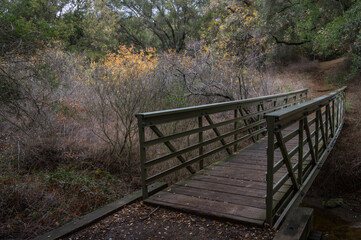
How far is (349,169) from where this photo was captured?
840 cm

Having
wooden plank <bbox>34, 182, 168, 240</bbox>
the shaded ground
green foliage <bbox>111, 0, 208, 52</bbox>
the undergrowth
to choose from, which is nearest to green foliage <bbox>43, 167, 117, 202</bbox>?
the undergrowth

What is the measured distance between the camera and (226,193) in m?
3.95

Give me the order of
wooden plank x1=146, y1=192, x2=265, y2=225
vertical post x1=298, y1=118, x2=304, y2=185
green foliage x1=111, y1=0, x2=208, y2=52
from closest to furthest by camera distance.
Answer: wooden plank x1=146, y1=192, x2=265, y2=225 → vertical post x1=298, y1=118, x2=304, y2=185 → green foliage x1=111, y1=0, x2=208, y2=52

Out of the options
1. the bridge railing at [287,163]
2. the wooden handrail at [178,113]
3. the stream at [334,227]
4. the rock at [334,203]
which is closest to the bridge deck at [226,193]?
the bridge railing at [287,163]

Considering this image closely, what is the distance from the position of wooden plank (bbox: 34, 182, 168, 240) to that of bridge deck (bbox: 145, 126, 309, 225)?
0.17 meters

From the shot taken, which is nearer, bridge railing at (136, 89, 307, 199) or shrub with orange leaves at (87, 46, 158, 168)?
bridge railing at (136, 89, 307, 199)

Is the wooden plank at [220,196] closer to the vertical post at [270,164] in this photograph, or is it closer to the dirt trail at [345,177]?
the vertical post at [270,164]

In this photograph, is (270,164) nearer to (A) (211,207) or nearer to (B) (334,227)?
(A) (211,207)

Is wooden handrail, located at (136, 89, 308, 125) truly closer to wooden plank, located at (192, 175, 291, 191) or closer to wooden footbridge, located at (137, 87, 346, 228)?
wooden footbridge, located at (137, 87, 346, 228)

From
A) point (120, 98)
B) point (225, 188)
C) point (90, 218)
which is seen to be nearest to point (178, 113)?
point (225, 188)

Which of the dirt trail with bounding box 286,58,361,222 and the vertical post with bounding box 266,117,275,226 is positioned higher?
the vertical post with bounding box 266,117,275,226

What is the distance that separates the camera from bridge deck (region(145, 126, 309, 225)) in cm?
338

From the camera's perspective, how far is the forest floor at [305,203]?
305 centimetres

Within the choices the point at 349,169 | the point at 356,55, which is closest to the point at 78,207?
the point at 349,169
